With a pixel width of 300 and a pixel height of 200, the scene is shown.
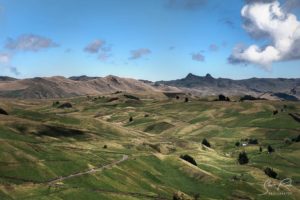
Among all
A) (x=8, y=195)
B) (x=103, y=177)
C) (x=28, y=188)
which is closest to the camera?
(x=8, y=195)

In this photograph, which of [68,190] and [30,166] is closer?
[68,190]

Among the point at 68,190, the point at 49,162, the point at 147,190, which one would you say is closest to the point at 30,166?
the point at 49,162

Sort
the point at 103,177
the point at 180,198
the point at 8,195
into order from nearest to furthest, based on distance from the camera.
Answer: the point at 8,195, the point at 180,198, the point at 103,177

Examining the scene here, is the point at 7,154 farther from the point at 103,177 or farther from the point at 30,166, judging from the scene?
the point at 103,177

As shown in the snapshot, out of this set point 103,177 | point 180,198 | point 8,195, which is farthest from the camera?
point 103,177

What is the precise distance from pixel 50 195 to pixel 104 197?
21.9 m

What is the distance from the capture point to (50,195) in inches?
6216

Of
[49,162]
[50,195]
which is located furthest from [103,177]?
[50,195]

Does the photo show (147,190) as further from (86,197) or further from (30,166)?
(30,166)

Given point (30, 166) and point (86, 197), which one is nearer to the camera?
point (86, 197)

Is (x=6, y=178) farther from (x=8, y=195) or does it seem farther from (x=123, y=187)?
(x=123, y=187)

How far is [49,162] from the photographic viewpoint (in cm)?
19525

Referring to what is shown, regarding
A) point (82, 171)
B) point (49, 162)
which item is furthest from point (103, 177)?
point (49, 162)

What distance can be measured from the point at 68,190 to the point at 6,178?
901 inches
